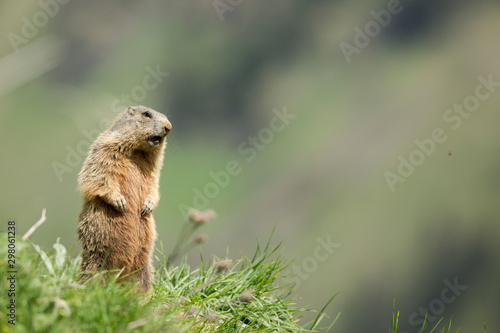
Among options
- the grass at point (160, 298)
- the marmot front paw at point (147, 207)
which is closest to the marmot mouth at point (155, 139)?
the marmot front paw at point (147, 207)

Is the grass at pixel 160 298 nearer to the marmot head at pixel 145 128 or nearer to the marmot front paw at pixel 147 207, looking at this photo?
the marmot front paw at pixel 147 207

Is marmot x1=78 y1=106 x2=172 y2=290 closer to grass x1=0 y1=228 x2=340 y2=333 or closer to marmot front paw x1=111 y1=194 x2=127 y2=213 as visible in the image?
marmot front paw x1=111 y1=194 x2=127 y2=213

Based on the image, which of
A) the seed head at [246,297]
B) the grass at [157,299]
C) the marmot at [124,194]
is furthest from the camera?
the marmot at [124,194]

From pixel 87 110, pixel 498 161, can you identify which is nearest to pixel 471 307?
pixel 498 161

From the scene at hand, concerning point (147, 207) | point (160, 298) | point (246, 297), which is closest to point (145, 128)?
point (147, 207)

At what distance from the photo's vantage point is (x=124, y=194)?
5406 millimetres

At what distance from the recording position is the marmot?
523cm

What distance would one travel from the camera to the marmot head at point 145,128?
18.0 feet

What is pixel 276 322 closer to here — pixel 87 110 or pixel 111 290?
pixel 111 290

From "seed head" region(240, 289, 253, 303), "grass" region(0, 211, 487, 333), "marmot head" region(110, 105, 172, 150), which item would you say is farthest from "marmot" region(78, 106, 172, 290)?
"seed head" region(240, 289, 253, 303)

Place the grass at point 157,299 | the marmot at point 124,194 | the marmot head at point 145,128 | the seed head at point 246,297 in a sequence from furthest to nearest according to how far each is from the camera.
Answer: the marmot head at point 145,128 < the marmot at point 124,194 < the seed head at point 246,297 < the grass at point 157,299

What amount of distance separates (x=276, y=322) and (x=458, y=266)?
32924 millimetres

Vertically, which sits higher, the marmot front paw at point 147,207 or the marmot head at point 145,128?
the marmot head at point 145,128

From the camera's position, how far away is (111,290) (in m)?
3.99
